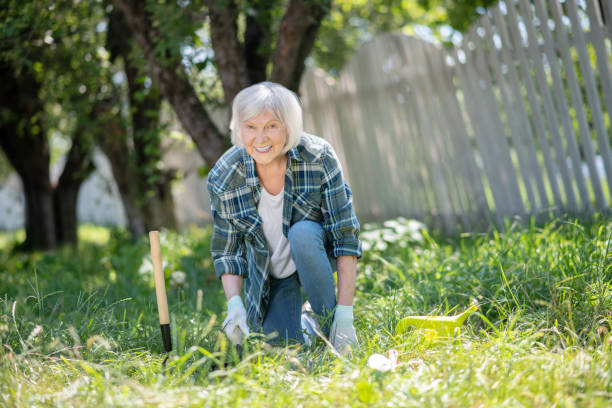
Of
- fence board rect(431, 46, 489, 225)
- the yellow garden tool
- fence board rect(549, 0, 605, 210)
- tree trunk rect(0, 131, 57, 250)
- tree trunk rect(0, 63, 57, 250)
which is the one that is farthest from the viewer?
tree trunk rect(0, 131, 57, 250)

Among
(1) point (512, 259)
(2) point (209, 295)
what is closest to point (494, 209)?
(1) point (512, 259)

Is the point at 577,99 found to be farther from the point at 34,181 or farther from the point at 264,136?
the point at 34,181

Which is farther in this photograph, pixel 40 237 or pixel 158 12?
pixel 40 237

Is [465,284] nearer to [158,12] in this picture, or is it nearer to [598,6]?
[598,6]

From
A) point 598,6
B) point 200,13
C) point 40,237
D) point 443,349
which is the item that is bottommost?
point 443,349

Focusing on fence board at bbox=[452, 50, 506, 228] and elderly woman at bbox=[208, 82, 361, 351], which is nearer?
elderly woman at bbox=[208, 82, 361, 351]

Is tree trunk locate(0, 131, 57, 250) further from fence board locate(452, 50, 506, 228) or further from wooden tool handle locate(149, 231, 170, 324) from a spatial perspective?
wooden tool handle locate(149, 231, 170, 324)

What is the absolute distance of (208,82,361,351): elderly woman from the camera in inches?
82.5

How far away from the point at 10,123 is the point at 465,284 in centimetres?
569

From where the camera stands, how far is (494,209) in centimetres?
377

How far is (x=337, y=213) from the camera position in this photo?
223 centimetres

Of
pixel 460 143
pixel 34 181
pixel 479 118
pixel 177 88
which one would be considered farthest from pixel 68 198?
pixel 479 118

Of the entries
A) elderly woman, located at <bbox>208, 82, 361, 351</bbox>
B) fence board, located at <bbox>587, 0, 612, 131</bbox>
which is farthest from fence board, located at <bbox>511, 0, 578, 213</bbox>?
elderly woman, located at <bbox>208, 82, 361, 351</bbox>

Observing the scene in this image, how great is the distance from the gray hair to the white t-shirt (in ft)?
0.74
